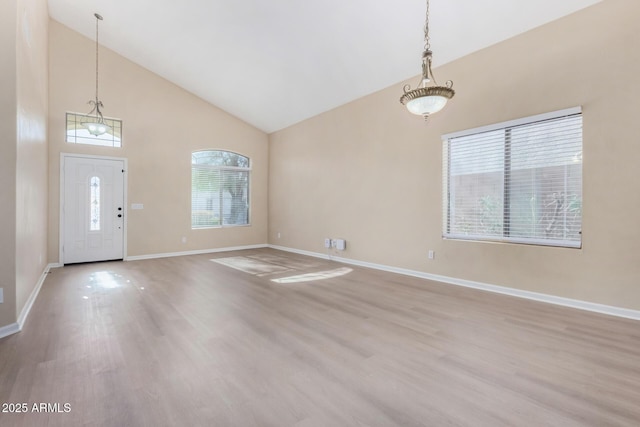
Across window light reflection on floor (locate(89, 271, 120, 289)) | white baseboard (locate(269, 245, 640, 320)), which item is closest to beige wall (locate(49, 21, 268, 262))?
window light reflection on floor (locate(89, 271, 120, 289))

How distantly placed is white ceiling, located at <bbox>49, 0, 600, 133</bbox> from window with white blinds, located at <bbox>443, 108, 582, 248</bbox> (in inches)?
50.1

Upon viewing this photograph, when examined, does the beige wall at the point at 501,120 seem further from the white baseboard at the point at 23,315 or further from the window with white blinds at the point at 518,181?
the white baseboard at the point at 23,315

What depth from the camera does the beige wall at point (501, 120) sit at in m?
3.29

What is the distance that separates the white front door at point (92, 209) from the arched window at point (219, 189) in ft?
5.11

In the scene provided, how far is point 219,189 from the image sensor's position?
26.0ft

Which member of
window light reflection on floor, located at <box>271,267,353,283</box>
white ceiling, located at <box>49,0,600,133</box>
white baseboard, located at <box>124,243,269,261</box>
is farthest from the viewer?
white baseboard, located at <box>124,243,269,261</box>

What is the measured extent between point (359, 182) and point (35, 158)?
5010 millimetres

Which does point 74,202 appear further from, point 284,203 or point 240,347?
point 240,347

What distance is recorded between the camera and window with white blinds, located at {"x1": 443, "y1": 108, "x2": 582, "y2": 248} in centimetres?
367

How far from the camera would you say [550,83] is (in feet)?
12.2

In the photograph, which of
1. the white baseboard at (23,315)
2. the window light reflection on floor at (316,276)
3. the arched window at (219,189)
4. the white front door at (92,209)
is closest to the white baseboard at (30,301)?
the white baseboard at (23,315)

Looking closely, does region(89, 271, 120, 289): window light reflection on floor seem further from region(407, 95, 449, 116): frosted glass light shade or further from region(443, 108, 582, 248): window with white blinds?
region(443, 108, 582, 248): window with white blinds

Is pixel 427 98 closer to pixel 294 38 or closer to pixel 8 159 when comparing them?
pixel 294 38

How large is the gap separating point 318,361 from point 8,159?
3298 mm
